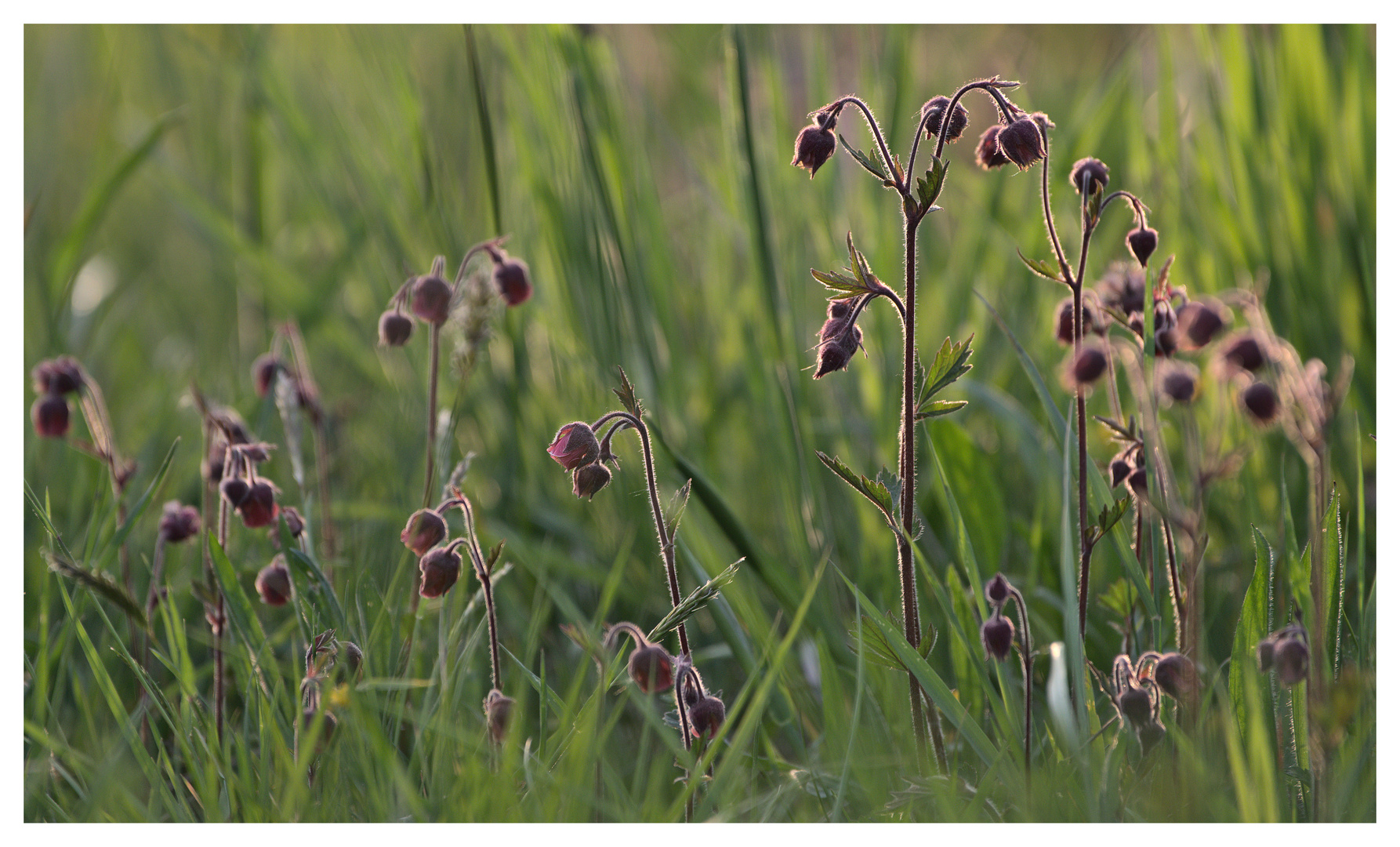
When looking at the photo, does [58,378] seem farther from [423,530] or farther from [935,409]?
[935,409]

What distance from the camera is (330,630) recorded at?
132cm

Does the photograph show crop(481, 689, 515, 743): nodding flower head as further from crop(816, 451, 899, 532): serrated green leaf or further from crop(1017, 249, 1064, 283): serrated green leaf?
crop(1017, 249, 1064, 283): serrated green leaf

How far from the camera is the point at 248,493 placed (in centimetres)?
150

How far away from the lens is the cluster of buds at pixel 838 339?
1.21 meters

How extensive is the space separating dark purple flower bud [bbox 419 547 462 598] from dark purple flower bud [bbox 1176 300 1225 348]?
0.93 meters

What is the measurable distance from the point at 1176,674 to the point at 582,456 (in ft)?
2.49

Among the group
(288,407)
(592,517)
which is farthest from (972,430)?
(288,407)

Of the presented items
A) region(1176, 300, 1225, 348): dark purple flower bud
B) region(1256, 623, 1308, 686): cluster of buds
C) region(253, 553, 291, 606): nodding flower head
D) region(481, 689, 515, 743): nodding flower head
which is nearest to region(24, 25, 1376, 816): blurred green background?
region(253, 553, 291, 606): nodding flower head

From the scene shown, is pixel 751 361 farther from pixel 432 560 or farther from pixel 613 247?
pixel 432 560

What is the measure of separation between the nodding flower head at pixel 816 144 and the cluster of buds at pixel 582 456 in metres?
0.42

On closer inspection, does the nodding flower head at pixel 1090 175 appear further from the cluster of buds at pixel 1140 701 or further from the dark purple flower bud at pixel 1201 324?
the cluster of buds at pixel 1140 701

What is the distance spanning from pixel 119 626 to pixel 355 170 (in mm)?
1330

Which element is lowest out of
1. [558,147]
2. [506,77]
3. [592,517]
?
[592,517]

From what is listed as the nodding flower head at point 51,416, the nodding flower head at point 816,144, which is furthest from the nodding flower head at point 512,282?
the nodding flower head at point 51,416
